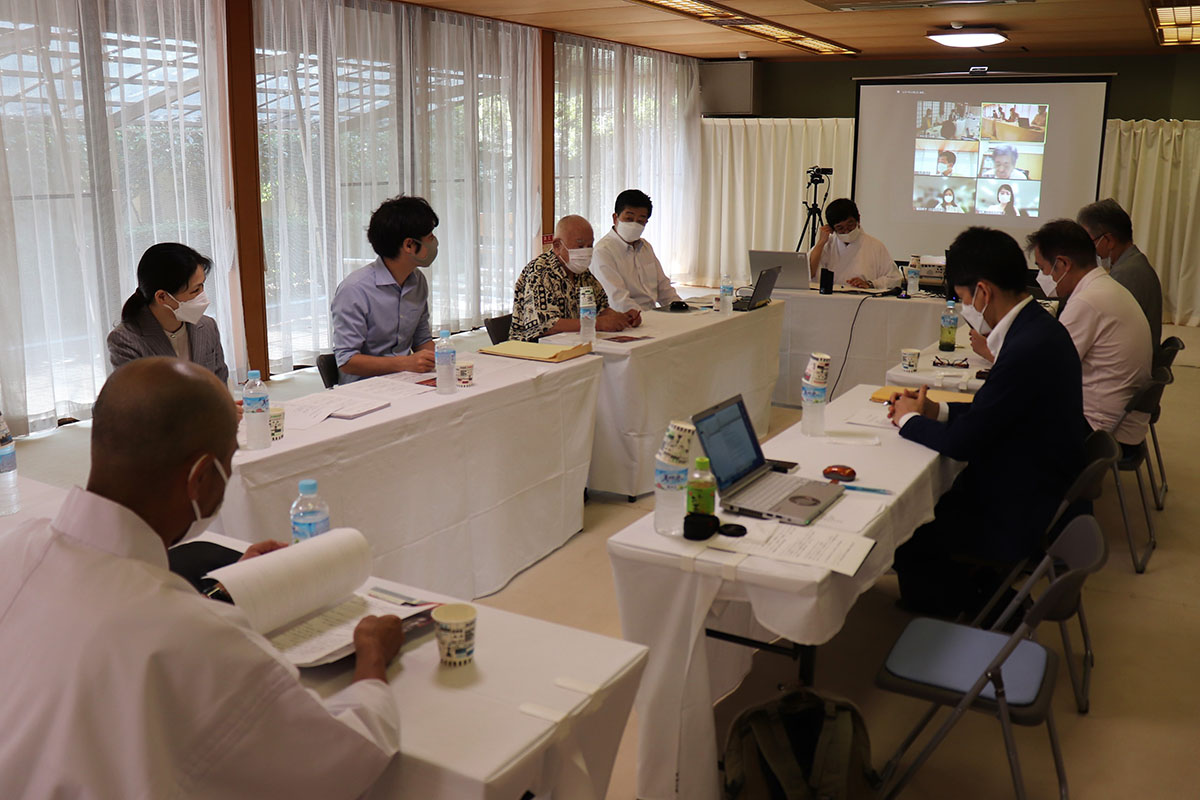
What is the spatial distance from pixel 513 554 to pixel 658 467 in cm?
151

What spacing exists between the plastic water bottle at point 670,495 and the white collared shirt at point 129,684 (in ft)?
3.67

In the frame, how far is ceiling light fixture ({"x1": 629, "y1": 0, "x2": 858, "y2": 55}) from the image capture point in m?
6.34

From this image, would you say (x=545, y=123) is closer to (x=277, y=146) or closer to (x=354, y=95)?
(x=354, y=95)

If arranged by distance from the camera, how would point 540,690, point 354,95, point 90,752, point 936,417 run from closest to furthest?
point 90,752, point 540,690, point 936,417, point 354,95

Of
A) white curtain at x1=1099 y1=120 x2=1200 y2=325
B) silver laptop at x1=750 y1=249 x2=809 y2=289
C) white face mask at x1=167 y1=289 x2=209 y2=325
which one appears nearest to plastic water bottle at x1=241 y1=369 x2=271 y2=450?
white face mask at x1=167 y1=289 x2=209 y2=325

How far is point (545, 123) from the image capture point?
334 inches

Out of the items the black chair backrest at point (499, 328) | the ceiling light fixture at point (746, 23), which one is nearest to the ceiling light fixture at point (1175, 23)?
the ceiling light fixture at point (746, 23)

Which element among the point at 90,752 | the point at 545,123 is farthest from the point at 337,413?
the point at 545,123

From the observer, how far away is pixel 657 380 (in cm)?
450

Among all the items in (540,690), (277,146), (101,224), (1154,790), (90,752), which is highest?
(277,146)

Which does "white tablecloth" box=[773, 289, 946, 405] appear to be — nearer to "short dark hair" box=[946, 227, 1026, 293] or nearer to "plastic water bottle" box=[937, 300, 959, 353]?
"plastic water bottle" box=[937, 300, 959, 353]

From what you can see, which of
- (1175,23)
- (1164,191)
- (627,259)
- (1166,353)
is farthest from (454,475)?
(1164,191)

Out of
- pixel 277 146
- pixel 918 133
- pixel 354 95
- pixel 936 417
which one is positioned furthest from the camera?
pixel 918 133

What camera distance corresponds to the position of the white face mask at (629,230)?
549 cm
